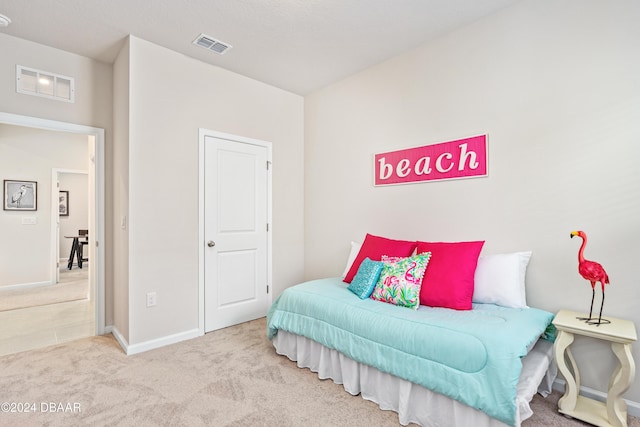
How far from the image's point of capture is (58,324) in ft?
11.3

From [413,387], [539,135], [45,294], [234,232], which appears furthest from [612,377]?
[45,294]

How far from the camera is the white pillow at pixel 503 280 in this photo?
2.14m

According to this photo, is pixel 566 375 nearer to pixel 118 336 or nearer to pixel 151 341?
pixel 151 341

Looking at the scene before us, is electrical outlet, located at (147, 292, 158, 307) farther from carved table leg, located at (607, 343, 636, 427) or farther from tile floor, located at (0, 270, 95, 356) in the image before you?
carved table leg, located at (607, 343, 636, 427)

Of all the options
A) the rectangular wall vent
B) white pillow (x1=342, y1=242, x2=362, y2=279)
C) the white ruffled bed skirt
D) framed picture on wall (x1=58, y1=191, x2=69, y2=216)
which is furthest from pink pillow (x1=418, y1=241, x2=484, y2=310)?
framed picture on wall (x1=58, y1=191, x2=69, y2=216)

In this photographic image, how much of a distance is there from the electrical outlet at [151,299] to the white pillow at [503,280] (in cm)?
262

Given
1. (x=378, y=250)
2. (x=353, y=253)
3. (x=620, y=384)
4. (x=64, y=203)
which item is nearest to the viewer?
(x=620, y=384)

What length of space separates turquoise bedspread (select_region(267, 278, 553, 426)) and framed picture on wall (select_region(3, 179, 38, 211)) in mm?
5486

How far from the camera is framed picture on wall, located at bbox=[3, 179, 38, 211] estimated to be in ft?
17.0

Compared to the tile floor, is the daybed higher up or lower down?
higher up

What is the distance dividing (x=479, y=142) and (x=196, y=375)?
2.76 meters

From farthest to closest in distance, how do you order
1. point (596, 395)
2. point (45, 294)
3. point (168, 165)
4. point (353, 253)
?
point (45, 294) < point (353, 253) < point (168, 165) < point (596, 395)

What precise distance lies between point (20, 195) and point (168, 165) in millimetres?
4183

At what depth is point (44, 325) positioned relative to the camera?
3.41 metres
